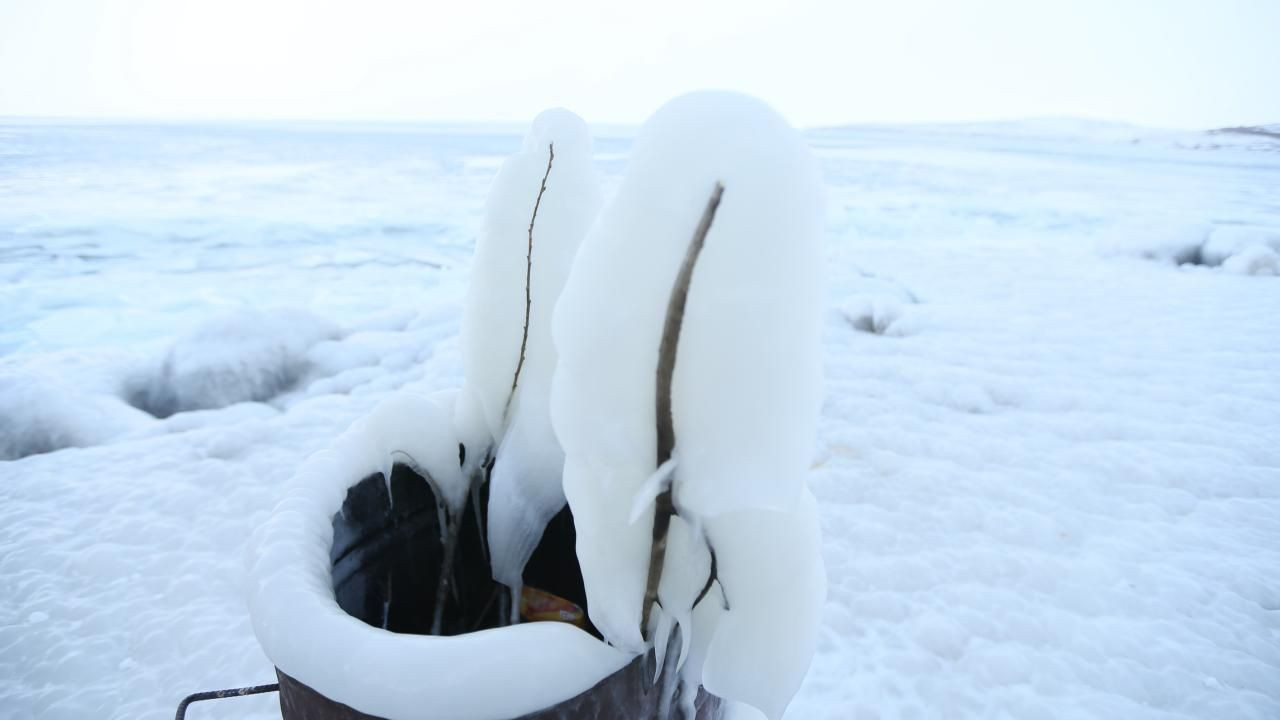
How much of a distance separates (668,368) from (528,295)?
10.7 inches

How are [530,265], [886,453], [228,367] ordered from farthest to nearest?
[228,367] < [886,453] < [530,265]

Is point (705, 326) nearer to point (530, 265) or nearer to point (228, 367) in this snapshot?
point (530, 265)

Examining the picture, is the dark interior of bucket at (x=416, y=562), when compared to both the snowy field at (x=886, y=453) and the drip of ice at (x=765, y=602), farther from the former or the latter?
the snowy field at (x=886, y=453)

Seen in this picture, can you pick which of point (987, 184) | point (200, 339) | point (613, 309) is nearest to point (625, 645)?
point (613, 309)

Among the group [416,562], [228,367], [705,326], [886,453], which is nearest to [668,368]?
[705,326]

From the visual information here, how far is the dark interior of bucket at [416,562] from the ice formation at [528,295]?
0.07 meters

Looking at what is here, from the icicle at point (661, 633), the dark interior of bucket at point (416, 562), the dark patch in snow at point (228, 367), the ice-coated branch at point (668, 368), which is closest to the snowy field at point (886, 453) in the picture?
the dark patch in snow at point (228, 367)

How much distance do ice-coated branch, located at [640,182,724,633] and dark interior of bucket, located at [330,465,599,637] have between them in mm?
277

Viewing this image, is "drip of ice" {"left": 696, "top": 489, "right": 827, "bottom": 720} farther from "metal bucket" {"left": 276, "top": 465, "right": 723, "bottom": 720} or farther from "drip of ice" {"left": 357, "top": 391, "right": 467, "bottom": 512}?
"drip of ice" {"left": 357, "top": 391, "right": 467, "bottom": 512}

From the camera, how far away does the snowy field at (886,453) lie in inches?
36.4

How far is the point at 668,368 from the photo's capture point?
0.38 m

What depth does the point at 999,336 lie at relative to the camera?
2.19 meters

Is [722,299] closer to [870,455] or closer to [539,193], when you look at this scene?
[539,193]

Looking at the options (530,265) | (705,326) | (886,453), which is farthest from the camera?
(886,453)
